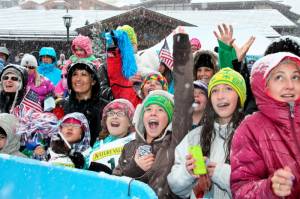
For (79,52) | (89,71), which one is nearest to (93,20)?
(79,52)

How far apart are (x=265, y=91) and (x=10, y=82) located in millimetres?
3481

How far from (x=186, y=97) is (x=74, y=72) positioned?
1863 mm

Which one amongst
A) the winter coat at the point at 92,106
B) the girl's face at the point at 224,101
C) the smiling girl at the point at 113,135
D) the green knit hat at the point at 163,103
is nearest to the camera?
the girl's face at the point at 224,101

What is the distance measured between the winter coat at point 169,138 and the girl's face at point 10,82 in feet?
6.90

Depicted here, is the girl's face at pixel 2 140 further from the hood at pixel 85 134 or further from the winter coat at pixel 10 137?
the hood at pixel 85 134

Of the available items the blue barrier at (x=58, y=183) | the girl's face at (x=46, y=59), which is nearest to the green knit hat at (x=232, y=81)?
the blue barrier at (x=58, y=183)

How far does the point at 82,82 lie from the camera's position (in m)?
4.80

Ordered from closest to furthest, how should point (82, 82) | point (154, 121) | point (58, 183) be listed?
point (58, 183) → point (154, 121) → point (82, 82)

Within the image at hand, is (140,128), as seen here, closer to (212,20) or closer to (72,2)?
(212,20)

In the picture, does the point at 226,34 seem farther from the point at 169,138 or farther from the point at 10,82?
the point at 10,82

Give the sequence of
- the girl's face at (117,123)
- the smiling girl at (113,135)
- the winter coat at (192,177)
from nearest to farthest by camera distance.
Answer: the winter coat at (192,177) < the smiling girl at (113,135) < the girl's face at (117,123)

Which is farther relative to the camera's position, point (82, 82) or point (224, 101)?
point (82, 82)

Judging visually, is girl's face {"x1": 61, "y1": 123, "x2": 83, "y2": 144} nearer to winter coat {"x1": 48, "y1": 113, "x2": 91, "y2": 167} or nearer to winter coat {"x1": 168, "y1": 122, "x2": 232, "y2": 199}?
winter coat {"x1": 48, "y1": 113, "x2": 91, "y2": 167}

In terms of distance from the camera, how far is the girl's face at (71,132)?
4145 mm
